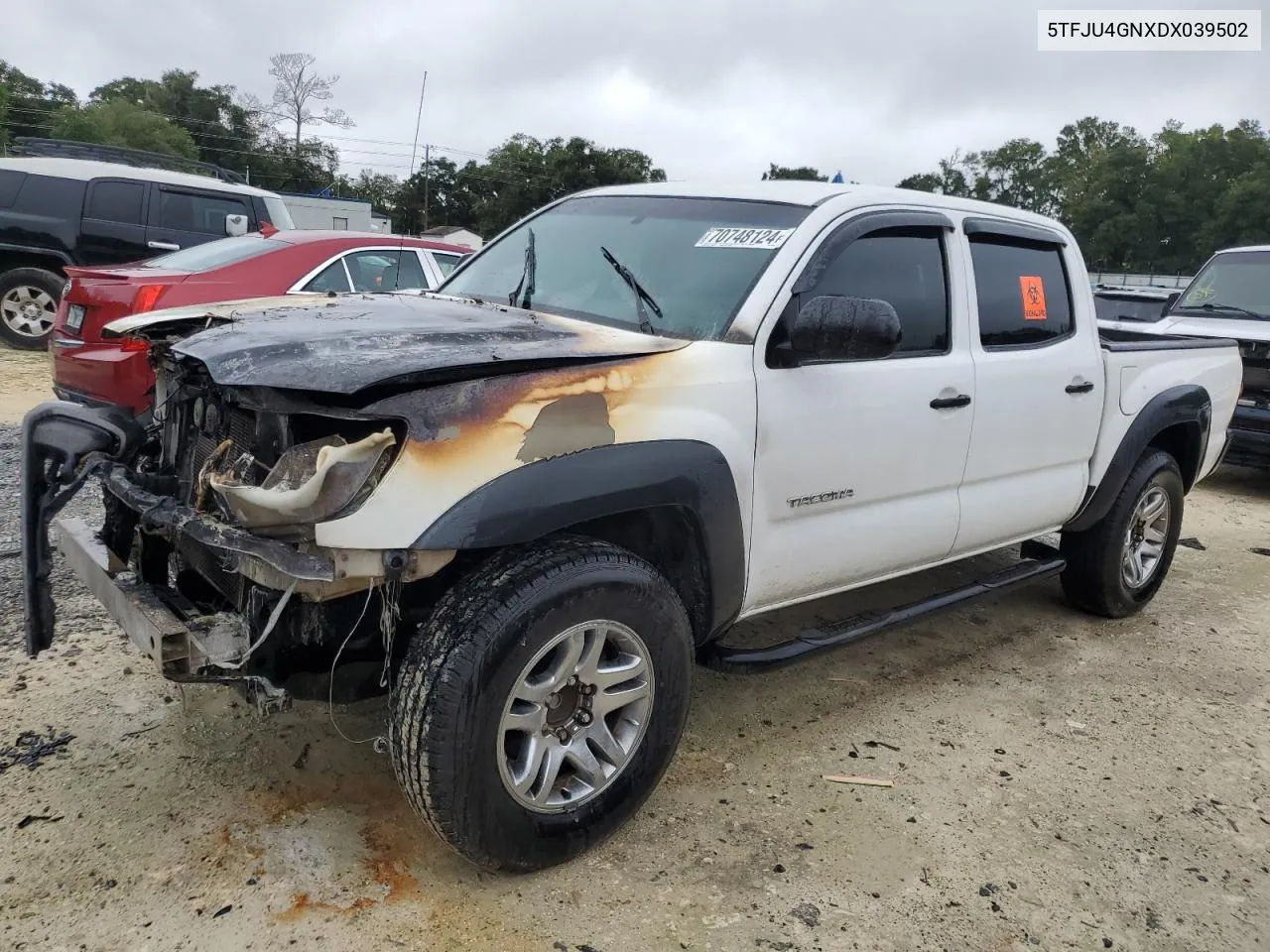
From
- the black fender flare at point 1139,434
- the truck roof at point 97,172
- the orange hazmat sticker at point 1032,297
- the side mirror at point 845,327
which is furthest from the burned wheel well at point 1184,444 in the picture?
the truck roof at point 97,172

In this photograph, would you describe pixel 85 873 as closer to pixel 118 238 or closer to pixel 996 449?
pixel 996 449

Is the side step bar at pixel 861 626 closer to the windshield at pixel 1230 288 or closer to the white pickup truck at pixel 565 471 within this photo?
the white pickup truck at pixel 565 471

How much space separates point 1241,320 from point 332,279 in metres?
7.64

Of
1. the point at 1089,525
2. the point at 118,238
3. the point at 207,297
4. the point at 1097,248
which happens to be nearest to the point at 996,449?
the point at 1089,525

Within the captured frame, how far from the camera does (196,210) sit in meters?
10.2

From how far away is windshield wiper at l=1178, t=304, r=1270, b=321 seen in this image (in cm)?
844

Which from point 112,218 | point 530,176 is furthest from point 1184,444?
point 530,176

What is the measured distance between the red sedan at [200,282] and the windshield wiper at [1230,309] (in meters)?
6.85

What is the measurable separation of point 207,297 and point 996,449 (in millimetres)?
4767

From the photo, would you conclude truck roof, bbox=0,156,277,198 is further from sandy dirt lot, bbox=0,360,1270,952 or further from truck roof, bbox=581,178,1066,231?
truck roof, bbox=581,178,1066,231

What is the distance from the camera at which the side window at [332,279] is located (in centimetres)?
639

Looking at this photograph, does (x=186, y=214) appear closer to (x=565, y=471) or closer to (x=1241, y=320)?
(x=565, y=471)

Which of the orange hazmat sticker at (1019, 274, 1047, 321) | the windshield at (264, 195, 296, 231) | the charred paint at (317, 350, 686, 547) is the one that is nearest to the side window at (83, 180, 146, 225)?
the windshield at (264, 195, 296, 231)

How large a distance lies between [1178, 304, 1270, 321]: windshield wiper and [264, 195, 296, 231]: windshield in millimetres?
9186
